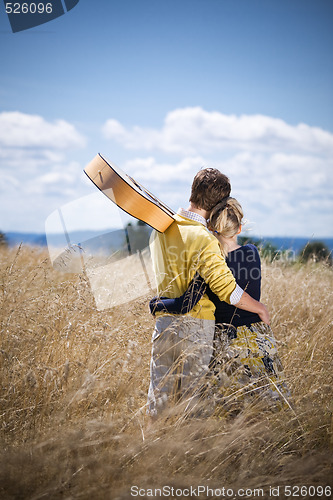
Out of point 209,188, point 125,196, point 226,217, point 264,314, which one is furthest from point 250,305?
point 125,196

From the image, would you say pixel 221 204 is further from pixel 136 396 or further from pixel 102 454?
pixel 102 454

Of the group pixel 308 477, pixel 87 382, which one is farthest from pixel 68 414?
pixel 308 477

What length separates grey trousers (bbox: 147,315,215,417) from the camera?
2588mm

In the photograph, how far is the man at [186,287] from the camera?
2.59 m

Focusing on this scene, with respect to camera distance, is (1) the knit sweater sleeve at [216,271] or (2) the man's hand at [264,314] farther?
(2) the man's hand at [264,314]

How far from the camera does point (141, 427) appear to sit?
2418 millimetres

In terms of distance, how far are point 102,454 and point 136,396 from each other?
0.53 meters

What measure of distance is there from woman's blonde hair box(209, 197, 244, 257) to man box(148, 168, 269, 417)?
0.05 meters

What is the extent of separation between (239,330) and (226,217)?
750 mm

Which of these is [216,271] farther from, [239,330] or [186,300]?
[239,330]

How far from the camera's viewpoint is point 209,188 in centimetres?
274

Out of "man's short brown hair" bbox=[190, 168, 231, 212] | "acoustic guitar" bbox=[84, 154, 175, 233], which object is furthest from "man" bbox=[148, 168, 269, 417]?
"acoustic guitar" bbox=[84, 154, 175, 233]

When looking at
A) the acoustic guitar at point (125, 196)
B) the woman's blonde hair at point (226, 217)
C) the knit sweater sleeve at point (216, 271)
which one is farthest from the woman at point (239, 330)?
the acoustic guitar at point (125, 196)

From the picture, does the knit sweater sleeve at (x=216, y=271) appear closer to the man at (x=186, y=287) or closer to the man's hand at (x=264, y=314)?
the man at (x=186, y=287)
